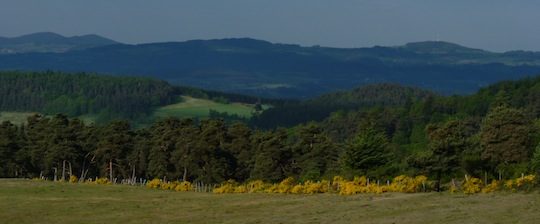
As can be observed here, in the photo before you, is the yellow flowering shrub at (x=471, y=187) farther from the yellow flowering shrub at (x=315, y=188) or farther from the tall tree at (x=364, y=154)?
the tall tree at (x=364, y=154)

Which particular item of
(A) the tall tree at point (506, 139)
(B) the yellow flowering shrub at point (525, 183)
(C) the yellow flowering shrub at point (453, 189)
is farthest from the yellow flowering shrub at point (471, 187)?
(A) the tall tree at point (506, 139)

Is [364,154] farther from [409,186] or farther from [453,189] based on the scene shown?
[453,189]

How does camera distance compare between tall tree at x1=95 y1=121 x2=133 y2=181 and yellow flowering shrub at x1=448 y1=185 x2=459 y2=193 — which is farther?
tall tree at x1=95 y1=121 x2=133 y2=181

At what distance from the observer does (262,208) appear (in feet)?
171

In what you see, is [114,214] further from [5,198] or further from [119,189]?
[119,189]

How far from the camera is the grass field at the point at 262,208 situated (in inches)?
1646

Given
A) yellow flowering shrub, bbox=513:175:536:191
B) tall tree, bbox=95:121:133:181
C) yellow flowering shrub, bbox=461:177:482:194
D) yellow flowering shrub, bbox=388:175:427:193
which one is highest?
yellow flowering shrub, bbox=513:175:536:191

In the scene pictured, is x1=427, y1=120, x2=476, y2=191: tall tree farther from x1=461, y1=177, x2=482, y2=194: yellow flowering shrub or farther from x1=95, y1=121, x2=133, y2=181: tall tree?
x1=95, y1=121, x2=133, y2=181: tall tree

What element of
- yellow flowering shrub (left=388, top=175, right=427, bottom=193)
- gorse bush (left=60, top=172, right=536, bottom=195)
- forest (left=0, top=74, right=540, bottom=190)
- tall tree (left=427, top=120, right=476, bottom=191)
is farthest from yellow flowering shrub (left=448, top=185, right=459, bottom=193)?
forest (left=0, top=74, right=540, bottom=190)

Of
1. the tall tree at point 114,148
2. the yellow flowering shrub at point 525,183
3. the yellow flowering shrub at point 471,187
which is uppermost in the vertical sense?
the yellow flowering shrub at point 525,183

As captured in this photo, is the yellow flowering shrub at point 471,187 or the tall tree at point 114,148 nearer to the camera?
the yellow flowering shrub at point 471,187

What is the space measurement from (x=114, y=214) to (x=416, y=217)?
66.7 ft

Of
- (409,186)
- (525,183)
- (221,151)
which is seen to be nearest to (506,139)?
(409,186)

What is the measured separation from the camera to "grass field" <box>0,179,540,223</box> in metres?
41.8
